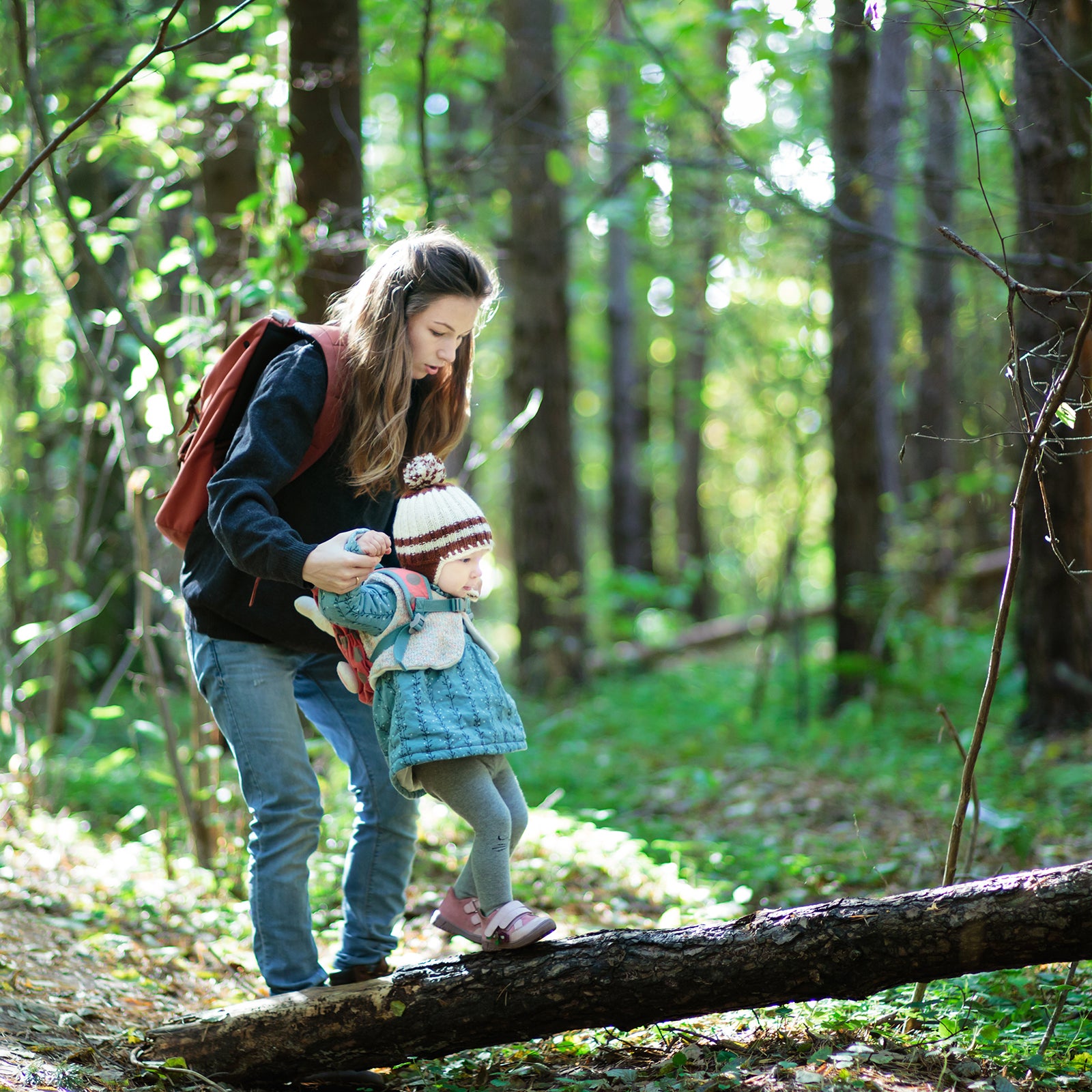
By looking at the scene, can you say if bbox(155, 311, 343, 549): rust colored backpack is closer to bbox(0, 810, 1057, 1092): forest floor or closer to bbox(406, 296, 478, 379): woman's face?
bbox(406, 296, 478, 379): woman's face

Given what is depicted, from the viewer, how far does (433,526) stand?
2.50 m

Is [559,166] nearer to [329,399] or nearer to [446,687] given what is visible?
[329,399]

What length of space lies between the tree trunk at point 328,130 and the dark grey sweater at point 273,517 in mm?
2212

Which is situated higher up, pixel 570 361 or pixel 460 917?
pixel 570 361

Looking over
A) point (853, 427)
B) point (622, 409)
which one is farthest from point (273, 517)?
point (622, 409)

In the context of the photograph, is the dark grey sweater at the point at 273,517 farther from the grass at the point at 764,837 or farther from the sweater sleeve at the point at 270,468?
the grass at the point at 764,837

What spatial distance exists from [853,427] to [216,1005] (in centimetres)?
669

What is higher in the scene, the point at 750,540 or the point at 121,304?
the point at 121,304

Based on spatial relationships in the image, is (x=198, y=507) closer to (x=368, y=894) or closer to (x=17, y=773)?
(x=368, y=894)

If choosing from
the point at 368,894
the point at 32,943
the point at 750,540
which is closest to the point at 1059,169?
the point at 368,894

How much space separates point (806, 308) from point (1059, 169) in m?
3.28

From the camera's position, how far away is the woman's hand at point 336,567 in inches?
90.5

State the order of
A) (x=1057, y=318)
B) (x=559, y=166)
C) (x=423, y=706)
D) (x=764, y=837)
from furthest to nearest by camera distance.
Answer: (x=559, y=166), (x=1057, y=318), (x=764, y=837), (x=423, y=706)

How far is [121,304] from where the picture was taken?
3820 millimetres
